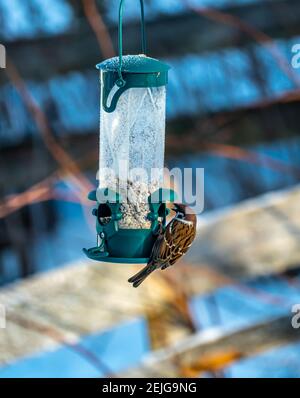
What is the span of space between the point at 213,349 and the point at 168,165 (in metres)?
1.16

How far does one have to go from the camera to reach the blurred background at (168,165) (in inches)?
126

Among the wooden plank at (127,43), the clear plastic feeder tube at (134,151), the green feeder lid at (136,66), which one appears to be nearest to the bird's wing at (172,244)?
the clear plastic feeder tube at (134,151)

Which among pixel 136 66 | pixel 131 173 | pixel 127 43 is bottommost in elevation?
pixel 131 173

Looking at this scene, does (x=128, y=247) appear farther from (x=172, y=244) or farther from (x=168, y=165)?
(x=168, y=165)

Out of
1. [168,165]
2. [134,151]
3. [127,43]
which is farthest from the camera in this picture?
[168,165]

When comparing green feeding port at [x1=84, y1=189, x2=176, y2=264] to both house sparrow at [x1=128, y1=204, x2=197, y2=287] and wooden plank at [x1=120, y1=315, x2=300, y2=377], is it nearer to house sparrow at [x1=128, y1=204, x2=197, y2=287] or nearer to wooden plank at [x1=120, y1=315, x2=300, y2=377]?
house sparrow at [x1=128, y1=204, x2=197, y2=287]

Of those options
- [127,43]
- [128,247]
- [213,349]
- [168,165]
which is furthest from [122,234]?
[168,165]

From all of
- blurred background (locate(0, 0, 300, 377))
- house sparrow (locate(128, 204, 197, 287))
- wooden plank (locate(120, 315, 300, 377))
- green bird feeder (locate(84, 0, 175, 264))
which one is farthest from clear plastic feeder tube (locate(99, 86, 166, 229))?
wooden plank (locate(120, 315, 300, 377))

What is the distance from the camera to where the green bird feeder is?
9.12 ft

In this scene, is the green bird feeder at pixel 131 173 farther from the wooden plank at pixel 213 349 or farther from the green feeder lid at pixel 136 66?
the wooden plank at pixel 213 349

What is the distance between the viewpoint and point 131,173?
283cm

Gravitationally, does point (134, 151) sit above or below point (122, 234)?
above

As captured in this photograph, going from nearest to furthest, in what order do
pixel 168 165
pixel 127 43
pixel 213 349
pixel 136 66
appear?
pixel 136 66 → pixel 213 349 → pixel 127 43 → pixel 168 165
